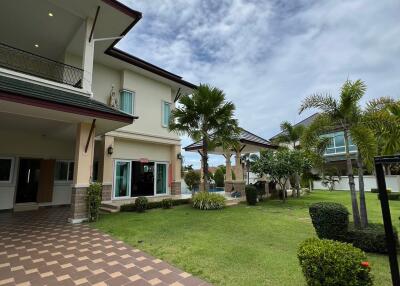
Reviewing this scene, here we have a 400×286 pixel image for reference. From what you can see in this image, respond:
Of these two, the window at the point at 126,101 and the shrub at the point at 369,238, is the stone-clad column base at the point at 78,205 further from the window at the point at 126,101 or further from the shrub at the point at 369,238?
the shrub at the point at 369,238

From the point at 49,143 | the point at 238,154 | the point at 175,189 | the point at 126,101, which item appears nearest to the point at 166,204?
the point at 175,189

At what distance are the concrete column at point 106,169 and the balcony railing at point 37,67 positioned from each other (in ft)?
12.0

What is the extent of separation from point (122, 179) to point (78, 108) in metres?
7.04

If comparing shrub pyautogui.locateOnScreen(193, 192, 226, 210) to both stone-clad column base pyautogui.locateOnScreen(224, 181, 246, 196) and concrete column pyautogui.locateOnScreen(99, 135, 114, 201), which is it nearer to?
stone-clad column base pyautogui.locateOnScreen(224, 181, 246, 196)

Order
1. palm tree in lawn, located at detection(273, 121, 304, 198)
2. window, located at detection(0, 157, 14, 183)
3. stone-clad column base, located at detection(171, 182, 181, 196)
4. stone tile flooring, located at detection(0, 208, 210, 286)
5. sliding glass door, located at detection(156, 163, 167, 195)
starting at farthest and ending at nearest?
palm tree in lawn, located at detection(273, 121, 304, 198)
stone-clad column base, located at detection(171, 182, 181, 196)
sliding glass door, located at detection(156, 163, 167, 195)
window, located at detection(0, 157, 14, 183)
stone tile flooring, located at detection(0, 208, 210, 286)

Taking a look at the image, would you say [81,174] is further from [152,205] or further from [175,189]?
[175,189]

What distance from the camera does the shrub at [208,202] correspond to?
13055 millimetres

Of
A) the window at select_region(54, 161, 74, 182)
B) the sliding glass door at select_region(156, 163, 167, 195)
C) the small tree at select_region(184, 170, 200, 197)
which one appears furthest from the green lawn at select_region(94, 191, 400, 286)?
the small tree at select_region(184, 170, 200, 197)

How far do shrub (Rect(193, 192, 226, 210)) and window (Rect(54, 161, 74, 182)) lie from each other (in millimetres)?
8726

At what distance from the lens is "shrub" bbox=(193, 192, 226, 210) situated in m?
13.1

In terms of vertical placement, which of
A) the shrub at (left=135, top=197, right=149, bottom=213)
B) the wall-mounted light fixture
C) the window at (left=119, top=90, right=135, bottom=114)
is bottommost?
the shrub at (left=135, top=197, right=149, bottom=213)

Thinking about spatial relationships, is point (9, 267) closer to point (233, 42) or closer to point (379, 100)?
point (379, 100)

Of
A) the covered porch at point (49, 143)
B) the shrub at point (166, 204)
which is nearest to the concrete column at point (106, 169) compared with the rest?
the covered porch at point (49, 143)

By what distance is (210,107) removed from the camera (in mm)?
13406
